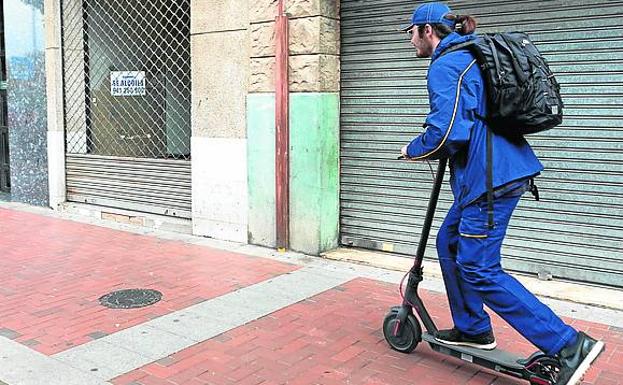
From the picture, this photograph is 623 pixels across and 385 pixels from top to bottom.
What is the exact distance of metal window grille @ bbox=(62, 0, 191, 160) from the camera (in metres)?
8.73

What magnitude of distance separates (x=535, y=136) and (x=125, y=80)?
5862mm

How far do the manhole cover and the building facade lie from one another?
71.2 inches

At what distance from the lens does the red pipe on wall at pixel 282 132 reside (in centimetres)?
663

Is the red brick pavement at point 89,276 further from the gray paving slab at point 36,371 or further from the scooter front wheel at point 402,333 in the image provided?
the scooter front wheel at point 402,333

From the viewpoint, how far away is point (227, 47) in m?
7.25

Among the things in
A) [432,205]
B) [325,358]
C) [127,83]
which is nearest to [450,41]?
[432,205]

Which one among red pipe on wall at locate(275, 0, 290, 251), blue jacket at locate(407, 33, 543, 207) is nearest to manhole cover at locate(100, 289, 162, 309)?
red pipe on wall at locate(275, 0, 290, 251)

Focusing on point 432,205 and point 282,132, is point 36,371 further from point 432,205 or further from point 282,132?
point 282,132

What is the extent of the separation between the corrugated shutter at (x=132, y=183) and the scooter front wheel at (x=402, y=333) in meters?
4.43

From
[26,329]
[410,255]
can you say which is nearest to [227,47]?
[410,255]

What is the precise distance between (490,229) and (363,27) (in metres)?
3.70

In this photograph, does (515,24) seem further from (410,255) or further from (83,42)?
(83,42)

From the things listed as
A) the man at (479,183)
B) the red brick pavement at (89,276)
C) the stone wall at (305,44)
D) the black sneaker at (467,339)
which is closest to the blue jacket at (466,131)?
the man at (479,183)

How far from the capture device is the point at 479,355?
11.9 feet
